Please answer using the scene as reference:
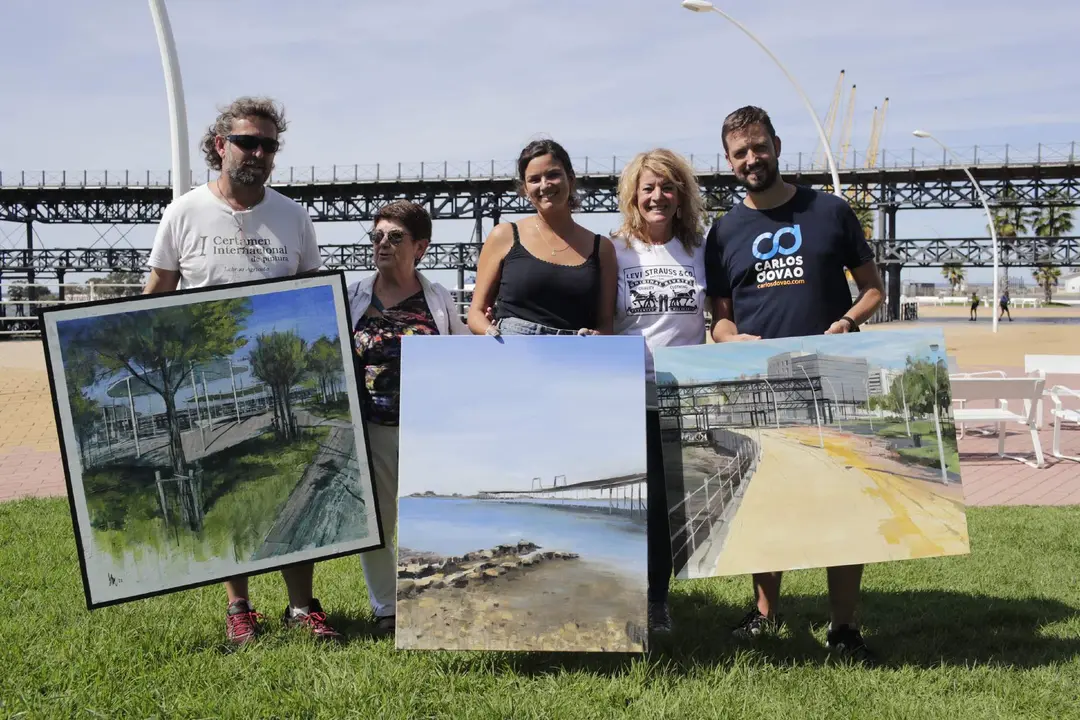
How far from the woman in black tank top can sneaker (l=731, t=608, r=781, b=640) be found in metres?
1.51

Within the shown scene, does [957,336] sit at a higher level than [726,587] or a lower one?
lower

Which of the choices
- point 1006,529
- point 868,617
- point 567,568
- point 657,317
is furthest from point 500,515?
point 1006,529

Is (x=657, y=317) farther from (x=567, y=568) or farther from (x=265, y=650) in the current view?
(x=265, y=650)

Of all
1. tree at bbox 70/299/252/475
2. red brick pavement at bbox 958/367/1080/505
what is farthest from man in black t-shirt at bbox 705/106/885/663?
red brick pavement at bbox 958/367/1080/505

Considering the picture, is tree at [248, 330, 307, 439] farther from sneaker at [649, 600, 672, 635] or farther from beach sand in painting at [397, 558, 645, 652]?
sneaker at [649, 600, 672, 635]

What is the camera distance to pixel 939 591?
17.4 feet

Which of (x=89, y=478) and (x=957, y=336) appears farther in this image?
(x=957, y=336)

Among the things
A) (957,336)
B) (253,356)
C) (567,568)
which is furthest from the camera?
(957,336)

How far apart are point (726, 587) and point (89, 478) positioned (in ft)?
11.0

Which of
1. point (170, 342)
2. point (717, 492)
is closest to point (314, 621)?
point (170, 342)

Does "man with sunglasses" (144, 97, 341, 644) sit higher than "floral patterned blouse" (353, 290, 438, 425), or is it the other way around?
"man with sunglasses" (144, 97, 341, 644)

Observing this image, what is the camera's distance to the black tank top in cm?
402

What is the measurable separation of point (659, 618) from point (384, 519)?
4.38 ft

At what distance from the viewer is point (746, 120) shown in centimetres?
410
